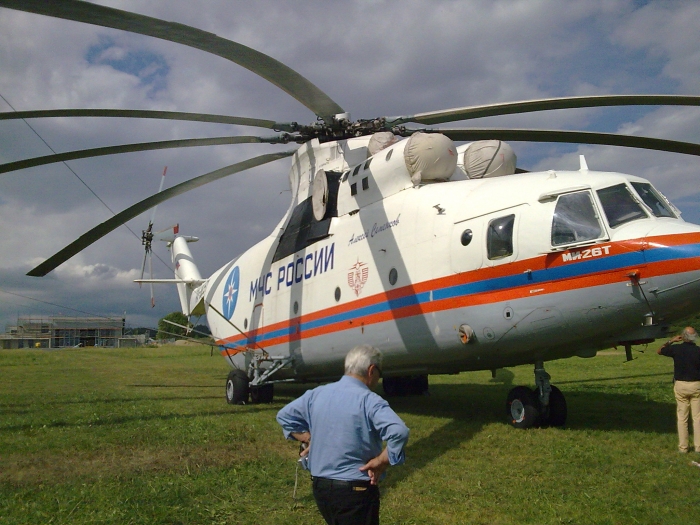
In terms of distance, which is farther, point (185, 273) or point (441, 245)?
point (185, 273)

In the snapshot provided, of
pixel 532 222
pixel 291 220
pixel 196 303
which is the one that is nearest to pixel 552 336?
pixel 532 222

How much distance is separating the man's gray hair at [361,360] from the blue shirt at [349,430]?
0.22 feet

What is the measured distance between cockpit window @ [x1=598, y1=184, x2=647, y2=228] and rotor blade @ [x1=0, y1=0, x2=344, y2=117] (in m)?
4.68

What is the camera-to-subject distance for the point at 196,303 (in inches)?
725

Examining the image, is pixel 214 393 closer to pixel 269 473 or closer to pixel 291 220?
pixel 291 220

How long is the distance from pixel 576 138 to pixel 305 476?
7046 mm

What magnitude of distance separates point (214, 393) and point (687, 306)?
12.1m

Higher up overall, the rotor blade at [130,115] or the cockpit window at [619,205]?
the rotor blade at [130,115]

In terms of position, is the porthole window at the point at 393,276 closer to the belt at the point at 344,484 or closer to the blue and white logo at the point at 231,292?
the belt at the point at 344,484

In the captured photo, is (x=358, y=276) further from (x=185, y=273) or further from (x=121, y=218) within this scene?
(x=185, y=273)

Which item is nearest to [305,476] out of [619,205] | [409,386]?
[619,205]

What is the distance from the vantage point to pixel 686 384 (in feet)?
23.3

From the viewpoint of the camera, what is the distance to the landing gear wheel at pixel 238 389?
12578 millimetres

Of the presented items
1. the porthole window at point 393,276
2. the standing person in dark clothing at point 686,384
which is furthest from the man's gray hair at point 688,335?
the porthole window at point 393,276
